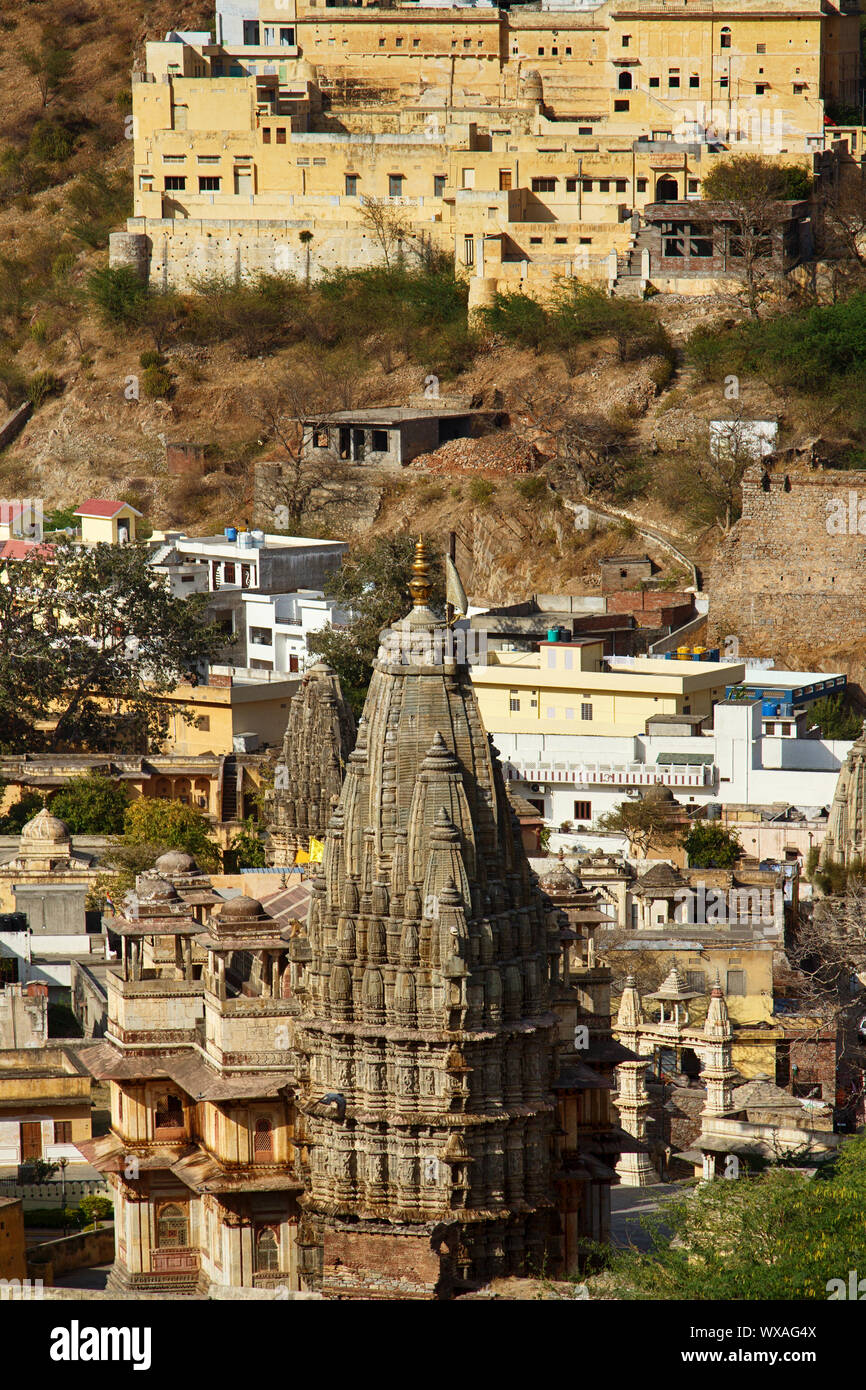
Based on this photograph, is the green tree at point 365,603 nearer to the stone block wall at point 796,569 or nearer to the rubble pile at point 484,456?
the rubble pile at point 484,456

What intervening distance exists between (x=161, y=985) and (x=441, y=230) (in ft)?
211

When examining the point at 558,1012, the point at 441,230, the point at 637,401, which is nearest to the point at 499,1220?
the point at 558,1012

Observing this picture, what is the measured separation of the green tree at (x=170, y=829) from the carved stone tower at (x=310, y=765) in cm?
454

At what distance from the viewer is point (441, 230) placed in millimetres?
98812

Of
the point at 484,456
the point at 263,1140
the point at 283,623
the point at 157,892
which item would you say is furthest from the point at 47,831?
the point at 484,456

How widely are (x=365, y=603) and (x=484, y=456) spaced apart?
14.0m

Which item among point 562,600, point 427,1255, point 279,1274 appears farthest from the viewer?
point 562,600

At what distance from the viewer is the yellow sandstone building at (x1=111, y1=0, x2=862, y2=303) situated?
95.8 m

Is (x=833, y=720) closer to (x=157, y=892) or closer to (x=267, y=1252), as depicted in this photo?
(x=157, y=892)

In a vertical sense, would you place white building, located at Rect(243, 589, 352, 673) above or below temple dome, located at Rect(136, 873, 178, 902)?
above

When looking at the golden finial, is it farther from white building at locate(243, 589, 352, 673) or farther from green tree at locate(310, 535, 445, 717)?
white building at locate(243, 589, 352, 673)

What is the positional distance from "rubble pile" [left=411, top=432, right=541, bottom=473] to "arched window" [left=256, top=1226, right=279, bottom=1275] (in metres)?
57.5

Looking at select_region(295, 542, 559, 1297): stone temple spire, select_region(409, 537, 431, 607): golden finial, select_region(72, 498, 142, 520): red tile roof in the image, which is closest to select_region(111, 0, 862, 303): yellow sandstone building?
select_region(72, 498, 142, 520): red tile roof
